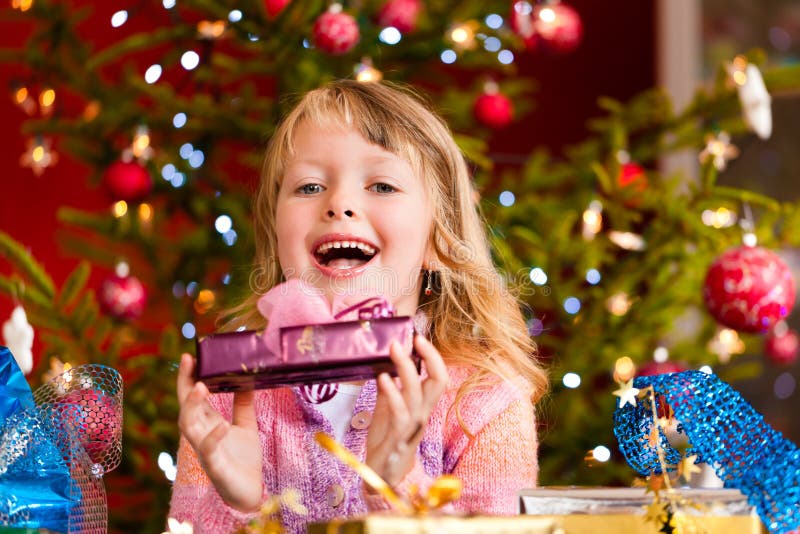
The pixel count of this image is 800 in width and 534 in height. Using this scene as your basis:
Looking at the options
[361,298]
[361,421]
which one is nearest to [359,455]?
[361,421]

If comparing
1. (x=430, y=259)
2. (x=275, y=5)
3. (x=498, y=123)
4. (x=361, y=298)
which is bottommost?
(x=361, y=298)

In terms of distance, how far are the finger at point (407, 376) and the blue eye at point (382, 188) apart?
0.35 meters

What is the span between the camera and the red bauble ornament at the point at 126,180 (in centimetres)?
200

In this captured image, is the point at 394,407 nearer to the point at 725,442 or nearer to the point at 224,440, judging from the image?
the point at 224,440

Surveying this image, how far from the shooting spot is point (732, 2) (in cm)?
326

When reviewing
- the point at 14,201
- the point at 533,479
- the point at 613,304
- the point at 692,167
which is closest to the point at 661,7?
the point at 692,167

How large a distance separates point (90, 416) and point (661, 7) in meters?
2.89

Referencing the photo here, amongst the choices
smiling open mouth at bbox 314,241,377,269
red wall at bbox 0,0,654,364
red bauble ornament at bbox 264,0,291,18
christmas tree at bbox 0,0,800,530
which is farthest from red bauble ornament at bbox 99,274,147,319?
red wall at bbox 0,0,654,364

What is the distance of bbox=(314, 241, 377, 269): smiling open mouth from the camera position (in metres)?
1.15

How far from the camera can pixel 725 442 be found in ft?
2.70

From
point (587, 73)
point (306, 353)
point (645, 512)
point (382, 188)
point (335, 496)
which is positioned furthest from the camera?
point (587, 73)

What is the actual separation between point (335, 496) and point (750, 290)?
953mm

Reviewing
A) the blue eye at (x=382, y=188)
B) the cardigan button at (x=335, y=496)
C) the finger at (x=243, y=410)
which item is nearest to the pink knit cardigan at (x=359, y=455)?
the cardigan button at (x=335, y=496)

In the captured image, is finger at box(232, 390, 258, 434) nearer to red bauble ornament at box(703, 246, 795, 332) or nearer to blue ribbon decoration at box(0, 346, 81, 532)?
blue ribbon decoration at box(0, 346, 81, 532)
